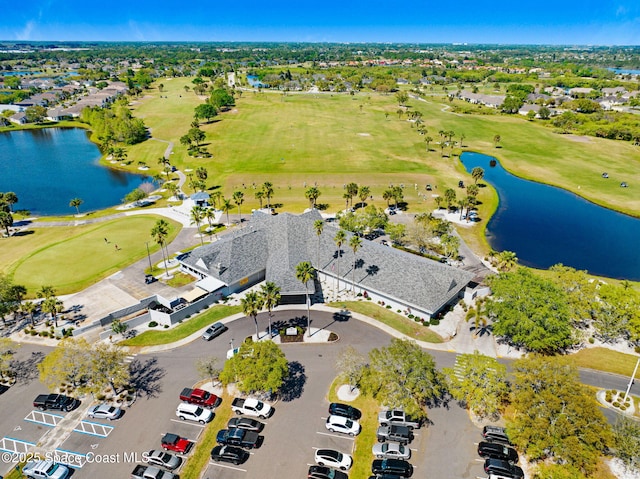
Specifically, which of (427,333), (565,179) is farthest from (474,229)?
(565,179)

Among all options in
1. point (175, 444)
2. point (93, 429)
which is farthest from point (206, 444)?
point (93, 429)

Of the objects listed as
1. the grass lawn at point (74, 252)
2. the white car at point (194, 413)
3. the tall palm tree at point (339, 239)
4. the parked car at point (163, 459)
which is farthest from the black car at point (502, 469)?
the grass lawn at point (74, 252)

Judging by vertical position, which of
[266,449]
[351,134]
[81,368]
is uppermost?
[351,134]

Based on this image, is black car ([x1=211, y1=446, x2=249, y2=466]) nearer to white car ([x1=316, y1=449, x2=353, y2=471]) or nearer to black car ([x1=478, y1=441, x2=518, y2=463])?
white car ([x1=316, y1=449, x2=353, y2=471])

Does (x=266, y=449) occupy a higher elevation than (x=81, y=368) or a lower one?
lower

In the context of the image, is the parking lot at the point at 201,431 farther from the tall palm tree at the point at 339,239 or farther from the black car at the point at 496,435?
the tall palm tree at the point at 339,239

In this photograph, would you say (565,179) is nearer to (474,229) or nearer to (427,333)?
(474,229)

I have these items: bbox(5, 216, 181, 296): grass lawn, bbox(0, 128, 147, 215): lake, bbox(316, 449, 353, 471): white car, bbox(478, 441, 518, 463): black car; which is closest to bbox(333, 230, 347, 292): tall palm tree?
bbox(316, 449, 353, 471): white car
